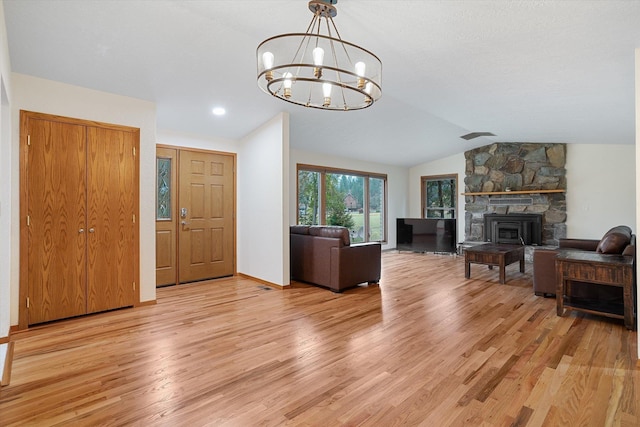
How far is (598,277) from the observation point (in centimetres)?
315

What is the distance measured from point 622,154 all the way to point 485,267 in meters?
3.31

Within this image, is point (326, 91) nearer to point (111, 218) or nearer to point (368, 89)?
point (368, 89)

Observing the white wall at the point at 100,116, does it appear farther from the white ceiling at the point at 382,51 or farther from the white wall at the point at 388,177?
the white wall at the point at 388,177

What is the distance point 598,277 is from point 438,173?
19.1 ft

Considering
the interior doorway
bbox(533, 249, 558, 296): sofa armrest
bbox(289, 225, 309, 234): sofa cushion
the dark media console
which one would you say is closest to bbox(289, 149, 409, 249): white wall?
the dark media console

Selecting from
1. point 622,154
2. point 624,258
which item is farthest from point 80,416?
point 622,154

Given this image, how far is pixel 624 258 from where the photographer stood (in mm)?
3227

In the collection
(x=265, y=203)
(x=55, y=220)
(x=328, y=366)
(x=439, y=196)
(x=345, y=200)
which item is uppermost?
(x=439, y=196)

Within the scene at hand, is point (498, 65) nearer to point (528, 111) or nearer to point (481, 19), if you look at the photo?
point (481, 19)

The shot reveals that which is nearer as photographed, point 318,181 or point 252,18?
point 252,18

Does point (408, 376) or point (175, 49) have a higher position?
point (175, 49)

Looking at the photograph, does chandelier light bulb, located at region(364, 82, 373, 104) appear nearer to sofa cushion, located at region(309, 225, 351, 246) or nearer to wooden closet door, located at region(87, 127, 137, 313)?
sofa cushion, located at region(309, 225, 351, 246)

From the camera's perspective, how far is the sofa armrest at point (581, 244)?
4.60m

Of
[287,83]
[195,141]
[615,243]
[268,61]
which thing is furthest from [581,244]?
[195,141]
